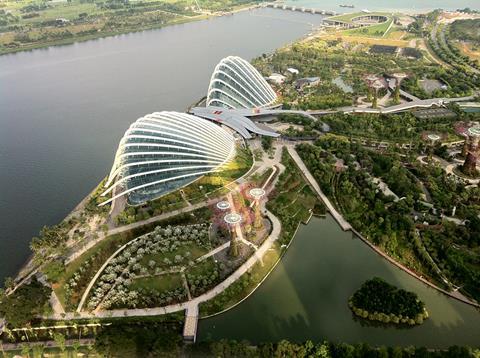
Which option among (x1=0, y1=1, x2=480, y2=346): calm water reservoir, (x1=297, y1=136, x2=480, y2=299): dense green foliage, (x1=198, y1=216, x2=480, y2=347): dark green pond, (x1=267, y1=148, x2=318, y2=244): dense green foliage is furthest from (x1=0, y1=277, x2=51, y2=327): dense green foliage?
(x1=297, y1=136, x2=480, y2=299): dense green foliage

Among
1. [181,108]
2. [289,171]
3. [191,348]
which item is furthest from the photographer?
[181,108]

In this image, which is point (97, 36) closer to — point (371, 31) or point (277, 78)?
point (277, 78)

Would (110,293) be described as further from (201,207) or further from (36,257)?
(201,207)

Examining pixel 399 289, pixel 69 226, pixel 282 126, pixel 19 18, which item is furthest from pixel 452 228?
pixel 19 18

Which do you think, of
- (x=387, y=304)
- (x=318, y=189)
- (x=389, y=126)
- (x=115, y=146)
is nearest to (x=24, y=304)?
(x=387, y=304)

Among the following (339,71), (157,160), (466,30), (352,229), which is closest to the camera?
(352,229)

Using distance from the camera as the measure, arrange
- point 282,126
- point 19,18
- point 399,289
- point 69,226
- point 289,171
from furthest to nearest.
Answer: point 19,18 → point 282,126 → point 289,171 → point 69,226 → point 399,289

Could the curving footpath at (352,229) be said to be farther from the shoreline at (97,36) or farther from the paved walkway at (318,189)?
the shoreline at (97,36)
